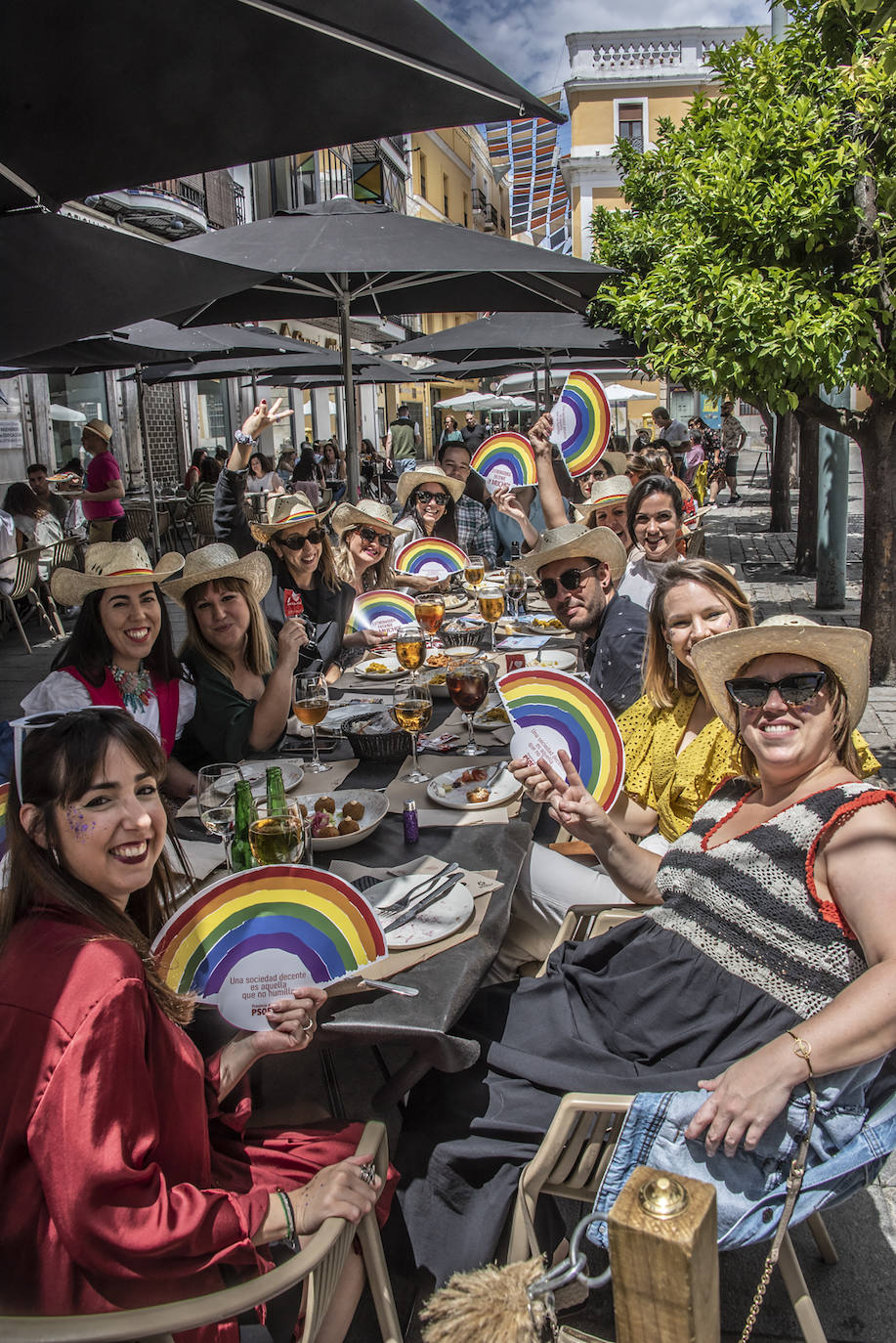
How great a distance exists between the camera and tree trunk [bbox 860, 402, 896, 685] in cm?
673

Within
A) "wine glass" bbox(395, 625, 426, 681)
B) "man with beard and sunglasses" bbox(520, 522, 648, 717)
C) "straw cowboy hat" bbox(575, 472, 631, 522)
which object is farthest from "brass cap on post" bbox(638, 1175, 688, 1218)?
"straw cowboy hat" bbox(575, 472, 631, 522)

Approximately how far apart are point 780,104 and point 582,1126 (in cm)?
612

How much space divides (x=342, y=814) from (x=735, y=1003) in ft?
3.55

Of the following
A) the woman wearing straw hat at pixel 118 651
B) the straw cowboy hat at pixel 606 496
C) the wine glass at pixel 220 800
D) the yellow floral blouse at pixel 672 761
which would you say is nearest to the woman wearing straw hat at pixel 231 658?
the woman wearing straw hat at pixel 118 651

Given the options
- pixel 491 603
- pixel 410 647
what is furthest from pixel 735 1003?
pixel 491 603

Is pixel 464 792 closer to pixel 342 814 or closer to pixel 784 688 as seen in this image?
pixel 342 814

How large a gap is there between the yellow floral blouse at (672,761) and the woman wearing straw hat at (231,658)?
1143 mm

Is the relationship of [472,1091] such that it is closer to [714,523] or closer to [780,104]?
[780,104]

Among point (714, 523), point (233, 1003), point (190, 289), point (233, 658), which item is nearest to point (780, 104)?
point (190, 289)

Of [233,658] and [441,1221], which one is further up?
[233,658]

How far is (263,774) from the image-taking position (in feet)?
9.19

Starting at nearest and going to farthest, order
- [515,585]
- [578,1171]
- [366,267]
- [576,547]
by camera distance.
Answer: [578,1171] < [576,547] < [515,585] < [366,267]

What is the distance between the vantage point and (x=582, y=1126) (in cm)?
192

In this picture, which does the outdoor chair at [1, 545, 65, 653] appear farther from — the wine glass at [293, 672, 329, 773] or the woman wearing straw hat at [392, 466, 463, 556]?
the wine glass at [293, 672, 329, 773]
